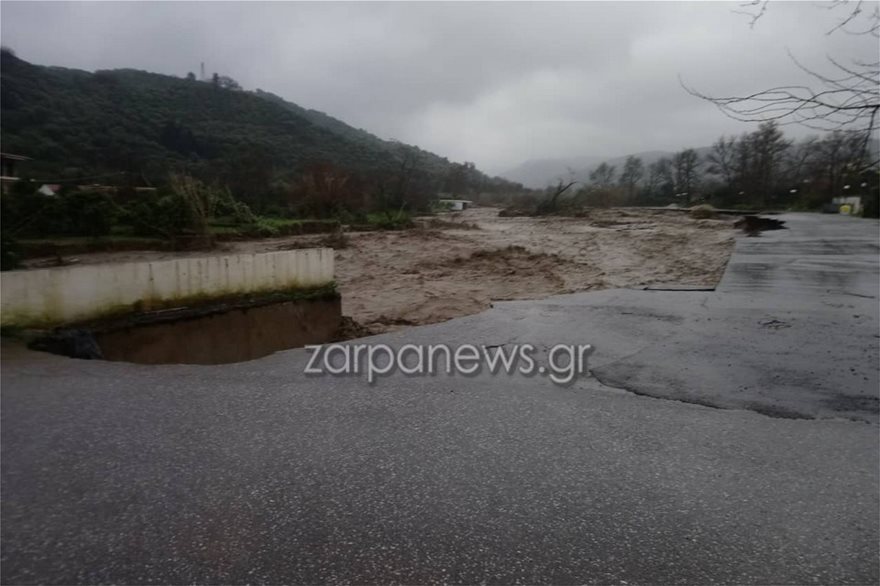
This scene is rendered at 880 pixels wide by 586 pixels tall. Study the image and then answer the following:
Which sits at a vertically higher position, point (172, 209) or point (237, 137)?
point (237, 137)

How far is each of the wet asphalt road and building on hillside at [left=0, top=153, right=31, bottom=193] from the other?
115 cm

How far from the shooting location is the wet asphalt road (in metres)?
1.89

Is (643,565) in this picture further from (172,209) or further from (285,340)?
(172,209)

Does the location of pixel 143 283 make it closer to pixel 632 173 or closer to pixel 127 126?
pixel 127 126

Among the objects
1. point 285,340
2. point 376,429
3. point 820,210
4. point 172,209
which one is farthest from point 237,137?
point 820,210

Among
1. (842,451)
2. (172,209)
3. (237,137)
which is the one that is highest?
(237,137)

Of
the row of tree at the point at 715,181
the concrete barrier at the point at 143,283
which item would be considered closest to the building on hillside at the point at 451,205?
the row of tree at the point at 715,181

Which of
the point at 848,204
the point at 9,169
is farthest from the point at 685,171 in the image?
the point at 848,204

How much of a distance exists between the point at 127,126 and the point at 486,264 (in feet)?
27.6

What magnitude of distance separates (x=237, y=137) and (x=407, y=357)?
15.9 meters

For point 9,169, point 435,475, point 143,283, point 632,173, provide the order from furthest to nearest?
point 632,173, point 143,283, point 9,169, point 435,475

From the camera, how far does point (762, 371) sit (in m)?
4.43

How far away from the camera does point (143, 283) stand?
13.3 feet

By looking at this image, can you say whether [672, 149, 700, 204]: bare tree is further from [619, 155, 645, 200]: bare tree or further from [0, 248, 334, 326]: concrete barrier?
[0, 248, 334, 326]: concrete barrier
